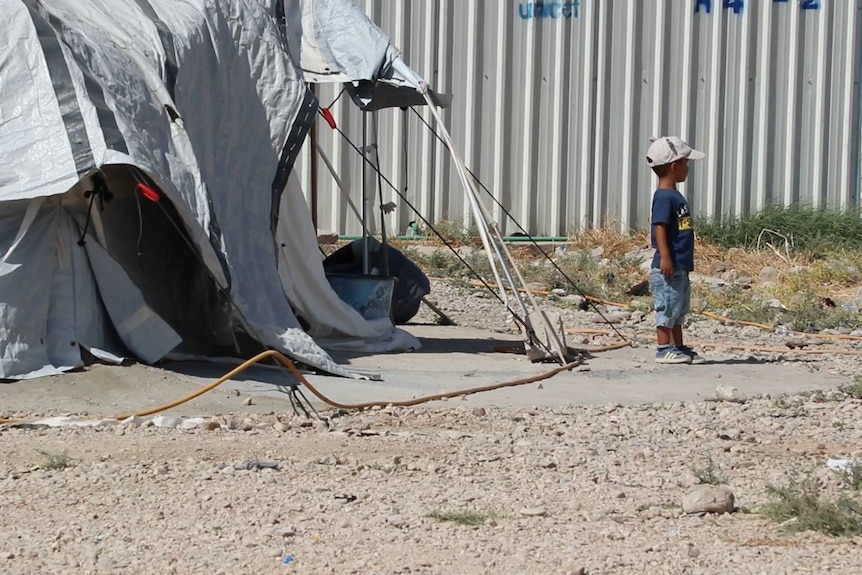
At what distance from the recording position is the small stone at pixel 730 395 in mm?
7484

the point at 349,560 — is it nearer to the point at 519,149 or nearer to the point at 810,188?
the point at 519,149

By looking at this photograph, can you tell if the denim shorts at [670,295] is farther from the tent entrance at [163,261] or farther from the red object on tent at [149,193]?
the red object on tent at [149,193]

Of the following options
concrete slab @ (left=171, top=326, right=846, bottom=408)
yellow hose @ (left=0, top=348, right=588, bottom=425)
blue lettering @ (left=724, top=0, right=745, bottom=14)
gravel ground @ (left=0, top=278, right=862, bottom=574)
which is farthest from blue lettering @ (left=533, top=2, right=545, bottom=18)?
gravel ground @ (left=0, top=278, right=862, bottom=574)

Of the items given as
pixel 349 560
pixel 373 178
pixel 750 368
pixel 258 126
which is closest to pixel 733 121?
pixel 373 178

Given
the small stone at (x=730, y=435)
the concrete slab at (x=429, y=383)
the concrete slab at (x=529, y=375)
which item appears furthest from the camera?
the concrete slab at (x=529, y=375)

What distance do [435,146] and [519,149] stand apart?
2.88 ft

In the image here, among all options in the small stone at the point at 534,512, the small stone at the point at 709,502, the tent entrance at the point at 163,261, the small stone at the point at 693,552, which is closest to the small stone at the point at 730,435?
the small stone at the point at 709,502

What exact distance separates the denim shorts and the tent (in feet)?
6.15

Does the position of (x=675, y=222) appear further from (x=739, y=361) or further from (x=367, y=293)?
(x=367, y=293)

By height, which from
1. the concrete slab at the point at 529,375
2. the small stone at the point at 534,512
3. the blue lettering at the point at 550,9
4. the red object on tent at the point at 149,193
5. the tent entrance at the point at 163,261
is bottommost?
the concrete slab at the point at 529,375

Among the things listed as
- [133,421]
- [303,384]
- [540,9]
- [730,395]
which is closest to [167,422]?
[133,421]

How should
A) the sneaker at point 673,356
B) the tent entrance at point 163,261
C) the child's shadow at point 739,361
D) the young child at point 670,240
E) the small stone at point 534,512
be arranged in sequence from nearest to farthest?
the small stone at point 534,512 → the tent entrance at point 163,261 → the young child at point 670,240 → the sneaker at point 673,356 → the child's shadow at point 739,361

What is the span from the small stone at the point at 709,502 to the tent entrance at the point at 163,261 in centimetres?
351

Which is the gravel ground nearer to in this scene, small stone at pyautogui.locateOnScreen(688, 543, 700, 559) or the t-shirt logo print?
small stone at pyautogui.locateOnScreen(688, 543, 700, 559)
